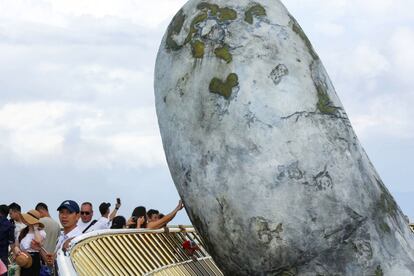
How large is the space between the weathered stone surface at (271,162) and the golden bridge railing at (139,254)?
3.43 metres

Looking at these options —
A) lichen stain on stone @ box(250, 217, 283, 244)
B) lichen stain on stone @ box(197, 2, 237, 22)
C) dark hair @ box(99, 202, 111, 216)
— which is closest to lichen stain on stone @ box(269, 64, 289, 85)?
Result: lichen stain on stone @ box(197, 2, 237, 22)

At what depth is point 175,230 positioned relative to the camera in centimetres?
1566

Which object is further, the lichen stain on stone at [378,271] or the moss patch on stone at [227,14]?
the moss patch on stone at [227,14]

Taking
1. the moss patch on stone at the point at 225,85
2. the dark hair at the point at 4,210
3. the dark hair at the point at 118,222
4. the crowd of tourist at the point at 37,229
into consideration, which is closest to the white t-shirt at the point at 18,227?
the crowd of tourist at the point at 37,229

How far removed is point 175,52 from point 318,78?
98cm

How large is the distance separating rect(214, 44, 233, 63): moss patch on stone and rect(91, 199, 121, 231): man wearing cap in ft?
25.3

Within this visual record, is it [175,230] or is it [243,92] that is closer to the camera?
[243,92]

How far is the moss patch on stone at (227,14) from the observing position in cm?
748

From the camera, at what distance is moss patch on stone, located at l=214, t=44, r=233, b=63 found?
732 centimetres

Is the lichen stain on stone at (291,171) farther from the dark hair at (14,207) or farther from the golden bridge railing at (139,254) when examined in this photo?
the dark hair at (14,207)

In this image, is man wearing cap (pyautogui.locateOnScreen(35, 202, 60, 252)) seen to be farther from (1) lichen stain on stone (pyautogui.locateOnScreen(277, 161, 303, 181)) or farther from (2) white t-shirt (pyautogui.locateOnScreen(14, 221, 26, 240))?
(1) lichen stain on stone (pyautogui.locateOnScreen(277, 161, 303, 181))

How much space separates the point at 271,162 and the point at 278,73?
0.60 meters

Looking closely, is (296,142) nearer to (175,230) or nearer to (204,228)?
(204,228)

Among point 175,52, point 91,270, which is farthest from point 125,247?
point 175,52
